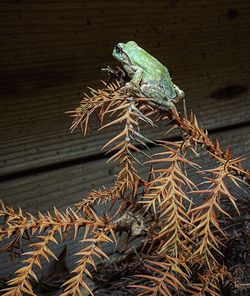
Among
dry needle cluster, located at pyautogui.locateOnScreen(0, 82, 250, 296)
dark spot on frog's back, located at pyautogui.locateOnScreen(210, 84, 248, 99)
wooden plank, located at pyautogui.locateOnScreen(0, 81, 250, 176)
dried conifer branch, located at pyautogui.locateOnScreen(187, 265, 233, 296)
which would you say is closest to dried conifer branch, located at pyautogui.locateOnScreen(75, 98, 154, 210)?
dry needle cluster, located at pyautogui.locateOnScreen(0, 82, 250, 296)

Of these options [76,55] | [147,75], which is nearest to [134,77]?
[147,75]

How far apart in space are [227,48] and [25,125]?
26.1 inches

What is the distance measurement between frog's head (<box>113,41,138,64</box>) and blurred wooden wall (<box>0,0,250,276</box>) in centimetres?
23

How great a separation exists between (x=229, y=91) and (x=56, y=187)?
2.03ft

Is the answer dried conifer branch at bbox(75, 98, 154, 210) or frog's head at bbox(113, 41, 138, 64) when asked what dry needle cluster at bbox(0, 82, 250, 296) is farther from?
frog's head at bbox(113, 41, 138, 64)

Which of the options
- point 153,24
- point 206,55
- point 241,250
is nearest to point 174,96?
point 241,250

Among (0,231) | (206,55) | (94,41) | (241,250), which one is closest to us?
(0,231)

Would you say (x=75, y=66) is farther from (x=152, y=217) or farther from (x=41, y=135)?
(x=152, y=217)

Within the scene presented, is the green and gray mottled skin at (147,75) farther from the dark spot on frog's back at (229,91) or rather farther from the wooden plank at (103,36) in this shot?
the dark spot on frog's back at (229,91)

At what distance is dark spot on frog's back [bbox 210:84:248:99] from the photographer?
1.29 metres

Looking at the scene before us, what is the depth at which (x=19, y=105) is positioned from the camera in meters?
0.98

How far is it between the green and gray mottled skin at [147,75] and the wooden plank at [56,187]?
42 centimetres

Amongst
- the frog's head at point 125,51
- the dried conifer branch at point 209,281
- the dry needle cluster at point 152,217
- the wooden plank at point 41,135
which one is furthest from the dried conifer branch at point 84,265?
the wooden plank at point 41,135

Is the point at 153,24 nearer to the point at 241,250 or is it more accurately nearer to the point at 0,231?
the point at 241,250
